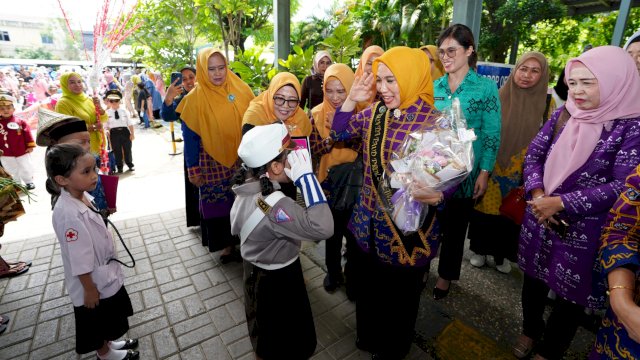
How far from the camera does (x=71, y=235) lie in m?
1.99

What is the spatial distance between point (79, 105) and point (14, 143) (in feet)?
7.68

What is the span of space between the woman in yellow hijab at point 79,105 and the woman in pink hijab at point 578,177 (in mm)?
4992

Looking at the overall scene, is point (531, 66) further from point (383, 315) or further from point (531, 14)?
point (531, 14)

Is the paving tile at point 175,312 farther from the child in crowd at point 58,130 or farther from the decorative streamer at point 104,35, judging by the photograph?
the decorative streamer at point 104,35

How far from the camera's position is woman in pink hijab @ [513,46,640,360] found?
170 centimetres

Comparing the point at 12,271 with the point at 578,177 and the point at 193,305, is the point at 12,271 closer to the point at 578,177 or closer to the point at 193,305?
the point at 193,305

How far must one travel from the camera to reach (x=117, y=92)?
667cm

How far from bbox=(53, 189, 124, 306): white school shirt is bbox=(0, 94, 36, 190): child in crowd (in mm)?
4690

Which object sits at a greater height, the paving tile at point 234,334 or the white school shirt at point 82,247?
the white school shirt at point 82,247

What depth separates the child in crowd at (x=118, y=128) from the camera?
662 centimetres

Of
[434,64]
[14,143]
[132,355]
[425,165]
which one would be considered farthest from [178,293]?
[14,143]

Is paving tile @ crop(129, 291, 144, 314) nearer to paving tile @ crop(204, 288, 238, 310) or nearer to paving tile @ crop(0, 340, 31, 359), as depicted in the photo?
paving tile @ crop(204, 288, 238, 310)

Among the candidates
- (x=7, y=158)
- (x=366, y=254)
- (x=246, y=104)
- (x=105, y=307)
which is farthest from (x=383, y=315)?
(x=7, y=158)

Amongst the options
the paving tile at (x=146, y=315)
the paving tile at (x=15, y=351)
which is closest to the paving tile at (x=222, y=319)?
the paving tile at (x=146, y=315)
